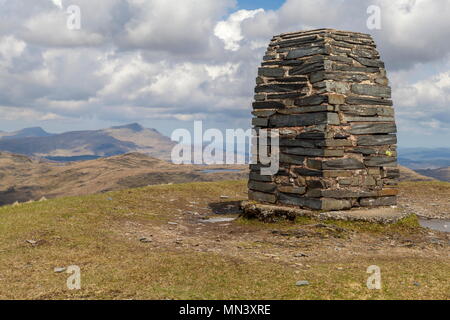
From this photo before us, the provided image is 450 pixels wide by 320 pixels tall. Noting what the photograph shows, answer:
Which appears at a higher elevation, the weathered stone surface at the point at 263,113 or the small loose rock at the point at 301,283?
the weathered stone surface at the point at 263,113

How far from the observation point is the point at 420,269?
830 centimetres

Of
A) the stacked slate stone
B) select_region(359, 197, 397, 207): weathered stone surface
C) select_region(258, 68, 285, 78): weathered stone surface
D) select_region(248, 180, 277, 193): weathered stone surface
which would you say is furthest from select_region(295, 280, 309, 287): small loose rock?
select_region(258, 68, 285, 78): weathered stone surface

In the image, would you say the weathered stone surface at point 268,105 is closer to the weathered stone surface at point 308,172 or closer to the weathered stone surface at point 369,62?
the weathered stone surface at point 308,172

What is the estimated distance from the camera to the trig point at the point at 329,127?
1268 centimetres

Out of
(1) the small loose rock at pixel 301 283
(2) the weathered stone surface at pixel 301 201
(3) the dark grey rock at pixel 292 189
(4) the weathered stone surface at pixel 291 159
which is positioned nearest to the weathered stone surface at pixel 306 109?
(4) the weathered stone surface at pixel 291 159

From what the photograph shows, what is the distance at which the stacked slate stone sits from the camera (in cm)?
1270

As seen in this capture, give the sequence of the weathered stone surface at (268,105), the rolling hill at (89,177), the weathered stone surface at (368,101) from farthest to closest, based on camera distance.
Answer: the rolling hill at (89,177)
the weathered stone surface at (268,105)
the weathered stone surface at (368,101)

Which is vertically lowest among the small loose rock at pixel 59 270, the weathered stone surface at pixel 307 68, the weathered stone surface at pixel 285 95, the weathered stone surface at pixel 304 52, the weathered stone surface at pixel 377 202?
the small loose rock at pixel 59 270

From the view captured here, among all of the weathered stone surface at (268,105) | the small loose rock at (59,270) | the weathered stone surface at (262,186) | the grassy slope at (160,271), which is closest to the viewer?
the grassy slope at (160,271)

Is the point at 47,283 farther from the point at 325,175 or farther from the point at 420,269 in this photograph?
the point at 325,175

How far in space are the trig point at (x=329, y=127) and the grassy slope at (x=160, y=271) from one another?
1243 millimetres

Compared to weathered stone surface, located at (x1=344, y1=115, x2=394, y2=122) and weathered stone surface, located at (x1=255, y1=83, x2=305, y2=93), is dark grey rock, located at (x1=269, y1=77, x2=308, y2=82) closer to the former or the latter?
weathered stone surface, located at (x1=255, y1=83, x2=305, y2=93)

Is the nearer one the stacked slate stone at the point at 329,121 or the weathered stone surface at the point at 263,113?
the stacked slate stone at the point at 329,121
